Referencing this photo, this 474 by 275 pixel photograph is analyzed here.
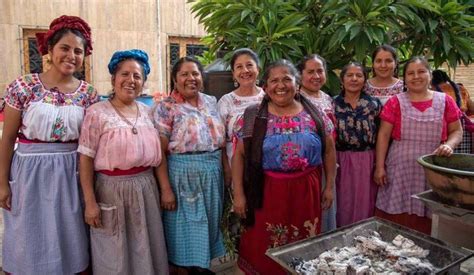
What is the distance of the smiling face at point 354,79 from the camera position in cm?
279

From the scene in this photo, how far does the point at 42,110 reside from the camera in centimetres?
203

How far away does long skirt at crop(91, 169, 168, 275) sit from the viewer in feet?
7.09

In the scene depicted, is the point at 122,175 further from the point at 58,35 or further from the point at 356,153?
the point at 356,153

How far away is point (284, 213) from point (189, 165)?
0.63 meters

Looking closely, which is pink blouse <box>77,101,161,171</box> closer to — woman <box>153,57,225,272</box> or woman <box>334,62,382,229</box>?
woman <box>153,57,225,272</box>

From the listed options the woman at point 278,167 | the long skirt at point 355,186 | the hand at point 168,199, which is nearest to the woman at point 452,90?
the long skirt at point 355,186

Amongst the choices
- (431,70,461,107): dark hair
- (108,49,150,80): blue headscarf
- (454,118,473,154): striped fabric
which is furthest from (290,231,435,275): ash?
(431,70,461,107): dark hair

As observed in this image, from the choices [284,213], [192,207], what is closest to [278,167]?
[284,213]

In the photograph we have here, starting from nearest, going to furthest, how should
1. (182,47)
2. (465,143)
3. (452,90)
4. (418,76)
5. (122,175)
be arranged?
(122,175) < (418,76) < (465,143) < (452,90) < (182,47)

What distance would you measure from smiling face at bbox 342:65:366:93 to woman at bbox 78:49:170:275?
Result: 1.43m

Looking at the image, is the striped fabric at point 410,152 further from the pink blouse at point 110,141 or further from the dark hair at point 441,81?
the pink blouse at point 110,141

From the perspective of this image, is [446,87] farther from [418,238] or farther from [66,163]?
[66,163]

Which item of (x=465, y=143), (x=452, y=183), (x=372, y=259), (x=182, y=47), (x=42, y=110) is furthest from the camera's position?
(x=182, y=47)

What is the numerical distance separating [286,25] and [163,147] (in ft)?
5.98
